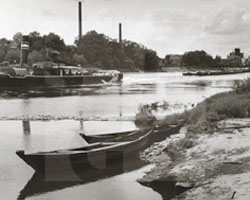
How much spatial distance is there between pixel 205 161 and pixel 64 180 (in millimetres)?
4228

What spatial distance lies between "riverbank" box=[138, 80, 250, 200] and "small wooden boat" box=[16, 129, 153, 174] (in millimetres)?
1296

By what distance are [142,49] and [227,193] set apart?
154787mm

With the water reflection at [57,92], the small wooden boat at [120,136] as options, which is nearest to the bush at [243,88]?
the small wooden boat at [120,136]

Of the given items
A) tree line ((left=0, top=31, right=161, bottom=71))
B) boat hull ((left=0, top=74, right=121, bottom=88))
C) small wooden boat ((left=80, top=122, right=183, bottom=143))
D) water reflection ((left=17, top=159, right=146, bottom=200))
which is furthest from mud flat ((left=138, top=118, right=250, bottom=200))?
tree line ((left=0, top=31, right=161, bottom=71))

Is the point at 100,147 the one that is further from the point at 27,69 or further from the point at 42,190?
the point at 27,69

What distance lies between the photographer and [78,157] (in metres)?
10.4

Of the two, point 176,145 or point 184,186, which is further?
point 176,145

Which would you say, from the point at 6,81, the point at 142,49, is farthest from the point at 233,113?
the point at 142,49

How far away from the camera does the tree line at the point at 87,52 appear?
9362cm

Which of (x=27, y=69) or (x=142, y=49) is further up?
(x=142, y=49)

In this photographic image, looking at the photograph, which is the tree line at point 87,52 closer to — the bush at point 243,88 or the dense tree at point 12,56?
the dense tree at point 12,56

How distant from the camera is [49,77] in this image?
65.2m

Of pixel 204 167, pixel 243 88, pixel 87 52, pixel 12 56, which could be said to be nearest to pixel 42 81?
pixel 12 56

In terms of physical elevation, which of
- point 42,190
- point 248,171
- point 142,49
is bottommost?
point 42,190
